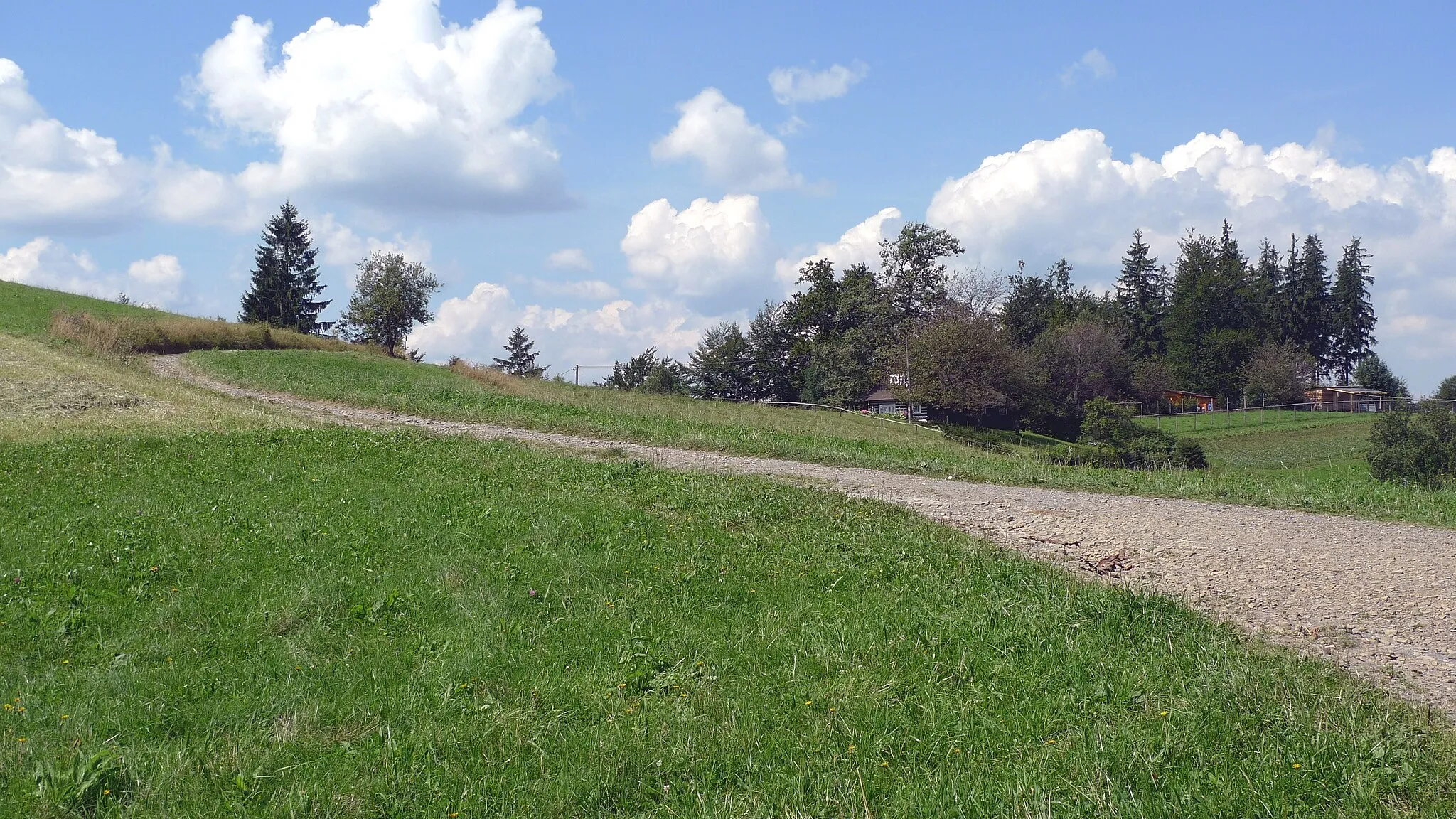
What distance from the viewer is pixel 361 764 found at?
4781 millimetres

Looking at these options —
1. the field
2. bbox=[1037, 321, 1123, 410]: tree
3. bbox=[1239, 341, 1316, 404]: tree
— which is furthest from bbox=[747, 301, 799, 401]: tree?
the field

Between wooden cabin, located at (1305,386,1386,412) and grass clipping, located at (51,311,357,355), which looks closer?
grass clipping, located at (51,311,357,355)

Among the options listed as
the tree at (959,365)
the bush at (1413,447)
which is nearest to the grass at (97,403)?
the bush at (1413,447)

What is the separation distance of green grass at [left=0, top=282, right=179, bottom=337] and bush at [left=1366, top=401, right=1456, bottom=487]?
44.3 meters

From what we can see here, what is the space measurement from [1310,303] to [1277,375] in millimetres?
20476

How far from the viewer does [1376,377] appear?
92.9 m

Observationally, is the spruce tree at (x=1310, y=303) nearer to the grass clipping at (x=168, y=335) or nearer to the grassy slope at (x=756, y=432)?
the grassy slope at (x=756, y=432)

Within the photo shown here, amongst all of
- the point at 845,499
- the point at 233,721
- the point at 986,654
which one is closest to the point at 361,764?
the point at 233,721

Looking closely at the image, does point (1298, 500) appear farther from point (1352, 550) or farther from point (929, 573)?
point (929, 573)

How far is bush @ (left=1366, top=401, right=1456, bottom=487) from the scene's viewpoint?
1069 inches

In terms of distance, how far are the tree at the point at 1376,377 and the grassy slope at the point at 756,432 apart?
56.3 meters

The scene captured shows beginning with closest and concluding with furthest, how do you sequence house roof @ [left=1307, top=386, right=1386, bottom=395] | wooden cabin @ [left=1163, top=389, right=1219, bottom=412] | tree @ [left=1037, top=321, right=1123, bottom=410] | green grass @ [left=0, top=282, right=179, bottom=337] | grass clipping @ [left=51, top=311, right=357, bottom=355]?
grass clipping @ [left=51, top=311, right=357, bottom=355] < green grass @ [left=0, top=282, right=179, bottom=337] < tree @ [left=1037, top=321, right=1123, bottom=410] < house roof @ [left=1307, top=386, right=1386, bottom=395] < wooden cabin @ [left=1163, top=389, right=1219, bottom=412]

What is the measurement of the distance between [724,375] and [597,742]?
267 feet

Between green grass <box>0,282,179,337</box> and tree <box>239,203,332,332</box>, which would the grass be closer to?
green grass <box>0,282,179,337</box>
